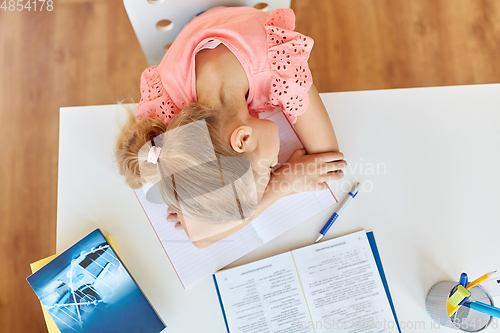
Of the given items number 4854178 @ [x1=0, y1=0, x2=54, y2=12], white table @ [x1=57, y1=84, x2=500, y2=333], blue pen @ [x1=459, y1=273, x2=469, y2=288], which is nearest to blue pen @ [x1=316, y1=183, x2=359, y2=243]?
white table @ [x1=57, y1=84, x2=500, y2=333]

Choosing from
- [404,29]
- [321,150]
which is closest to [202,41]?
[321,150]

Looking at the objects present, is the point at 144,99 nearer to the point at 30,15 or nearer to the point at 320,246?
the point at 320,246

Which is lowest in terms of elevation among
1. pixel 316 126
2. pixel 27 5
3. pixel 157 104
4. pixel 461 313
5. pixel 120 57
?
pixel 461 313

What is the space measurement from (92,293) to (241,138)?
1.42 feet

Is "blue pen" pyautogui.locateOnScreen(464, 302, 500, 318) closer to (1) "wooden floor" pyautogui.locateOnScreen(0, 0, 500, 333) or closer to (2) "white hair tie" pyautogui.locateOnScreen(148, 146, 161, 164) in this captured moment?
(2) "white hair tie" pyautogui.locateOnScreen(148, 146, 161, 164)

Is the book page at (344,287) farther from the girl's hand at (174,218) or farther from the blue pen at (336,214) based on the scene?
the girl's hand at (174,218)

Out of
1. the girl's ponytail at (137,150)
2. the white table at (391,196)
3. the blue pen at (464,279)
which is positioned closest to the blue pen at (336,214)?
the white table at (391,196)

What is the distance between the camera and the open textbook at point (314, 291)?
701 millimetres

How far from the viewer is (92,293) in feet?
2.20

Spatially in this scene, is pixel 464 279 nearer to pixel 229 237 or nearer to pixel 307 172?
pixel 307 172

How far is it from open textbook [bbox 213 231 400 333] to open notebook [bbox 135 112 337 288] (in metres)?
0.04

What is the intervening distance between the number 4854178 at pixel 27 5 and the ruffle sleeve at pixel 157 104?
106 centimetres

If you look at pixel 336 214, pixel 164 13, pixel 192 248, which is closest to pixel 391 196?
pixel 336 214

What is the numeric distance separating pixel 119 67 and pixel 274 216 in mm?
993
